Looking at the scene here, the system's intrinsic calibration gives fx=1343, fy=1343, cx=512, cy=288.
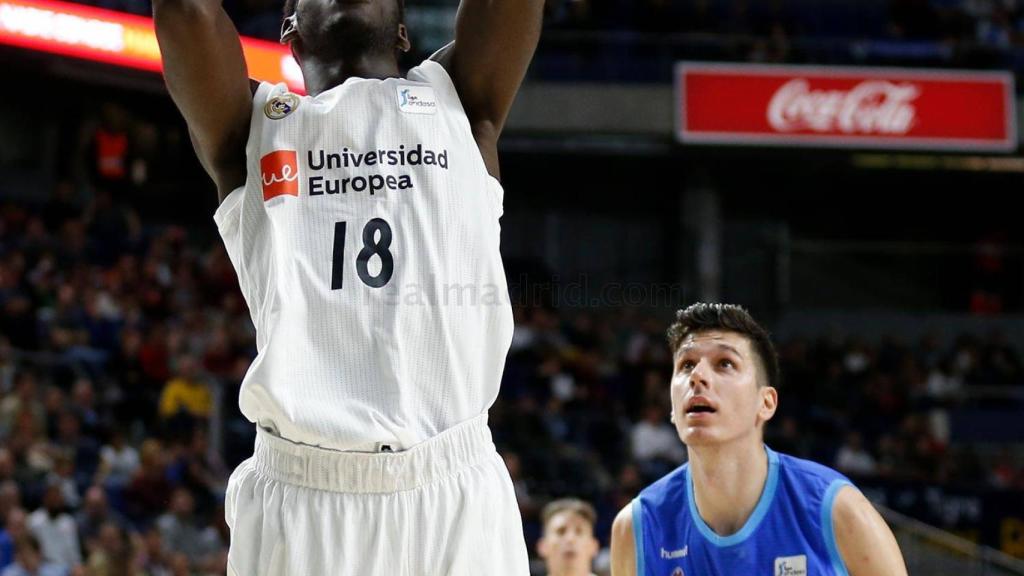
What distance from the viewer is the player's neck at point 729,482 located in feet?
13.0

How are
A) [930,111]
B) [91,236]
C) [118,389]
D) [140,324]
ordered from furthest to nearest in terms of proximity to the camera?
[930,111] < [91,236] < [140,324] < [118,389]

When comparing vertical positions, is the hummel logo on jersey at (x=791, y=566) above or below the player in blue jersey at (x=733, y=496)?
below

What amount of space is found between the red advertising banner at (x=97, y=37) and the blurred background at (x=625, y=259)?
0.8 inches

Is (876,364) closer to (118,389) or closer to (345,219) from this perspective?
(118,389)

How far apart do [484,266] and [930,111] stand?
14.6m

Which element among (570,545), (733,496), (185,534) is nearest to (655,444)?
(185,534)

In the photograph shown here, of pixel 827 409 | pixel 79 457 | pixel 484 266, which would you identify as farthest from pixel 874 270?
pixel 484 266

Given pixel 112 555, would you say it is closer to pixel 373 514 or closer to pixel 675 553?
pixel 675 553

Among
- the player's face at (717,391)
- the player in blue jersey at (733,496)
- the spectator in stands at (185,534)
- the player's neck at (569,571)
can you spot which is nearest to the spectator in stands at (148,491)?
the spectator in stands at (185,534)

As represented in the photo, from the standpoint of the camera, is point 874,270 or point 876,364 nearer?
point 876,364

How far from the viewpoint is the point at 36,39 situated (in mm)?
10891

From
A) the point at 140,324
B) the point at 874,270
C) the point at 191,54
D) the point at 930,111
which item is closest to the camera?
the point at 191,54

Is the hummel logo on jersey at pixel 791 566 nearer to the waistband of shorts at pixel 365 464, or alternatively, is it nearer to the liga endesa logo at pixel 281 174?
the waistband of shorts at pixel 365 464

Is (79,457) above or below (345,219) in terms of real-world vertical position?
below
